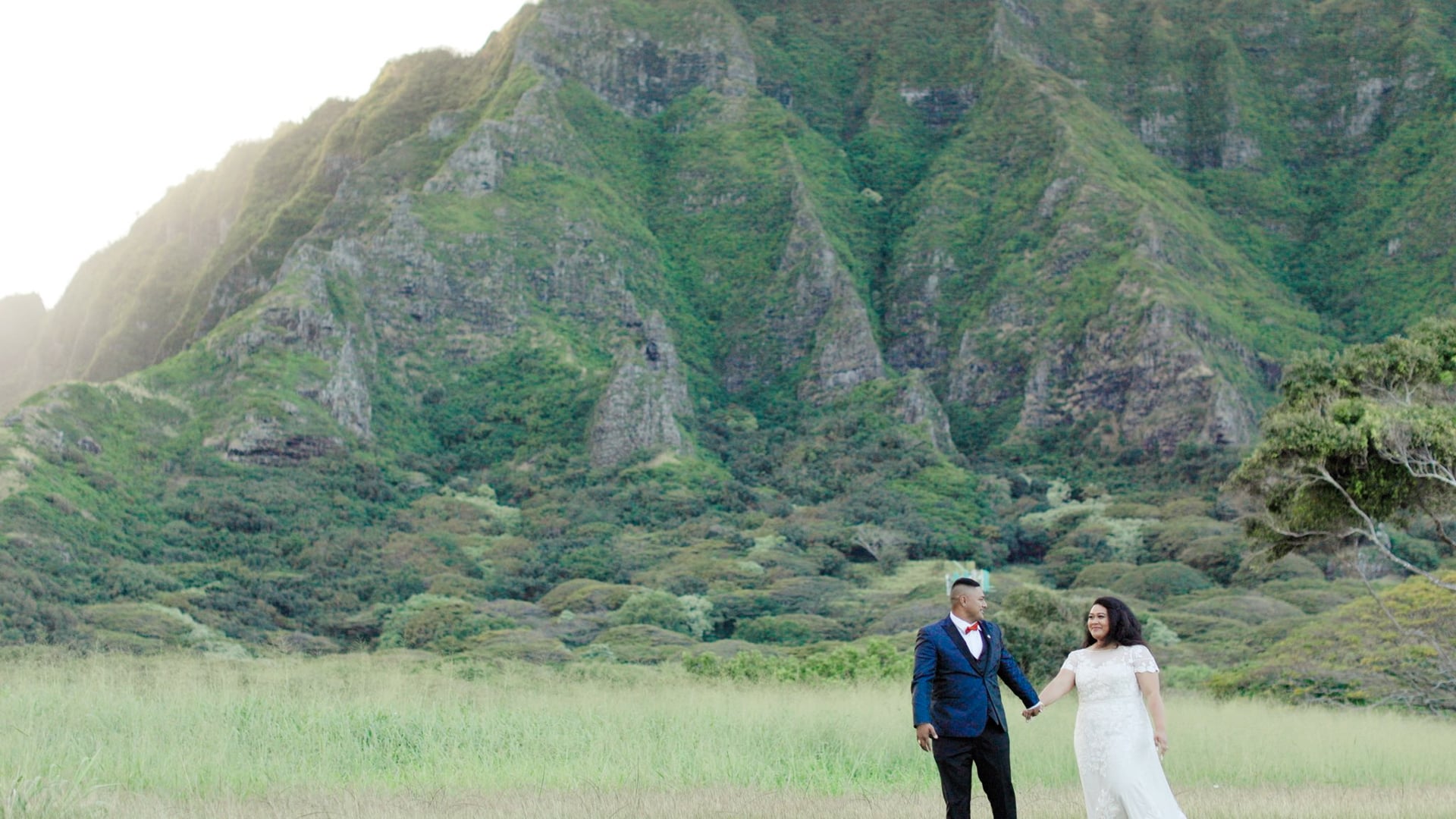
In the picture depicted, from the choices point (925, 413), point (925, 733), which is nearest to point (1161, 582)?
point (925, 413)

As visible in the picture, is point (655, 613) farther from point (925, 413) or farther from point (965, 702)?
point (965, 702)

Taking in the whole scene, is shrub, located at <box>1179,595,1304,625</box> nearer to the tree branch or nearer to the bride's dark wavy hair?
the tree branch

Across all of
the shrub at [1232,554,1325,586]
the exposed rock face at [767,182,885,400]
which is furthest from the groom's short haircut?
the exposed rock face at [767,182,885,400]

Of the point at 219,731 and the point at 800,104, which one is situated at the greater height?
the point at 800,104

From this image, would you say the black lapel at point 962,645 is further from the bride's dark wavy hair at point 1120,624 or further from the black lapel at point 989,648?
the bride's dark wavy hair at point 1120,624

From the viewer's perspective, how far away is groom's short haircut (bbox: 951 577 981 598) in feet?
28.3

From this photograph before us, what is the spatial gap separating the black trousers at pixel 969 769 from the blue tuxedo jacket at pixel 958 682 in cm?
9

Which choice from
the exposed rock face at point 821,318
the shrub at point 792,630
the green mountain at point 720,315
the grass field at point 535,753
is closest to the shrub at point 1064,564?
the green mountain at point 720,315

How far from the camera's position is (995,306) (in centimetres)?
14188

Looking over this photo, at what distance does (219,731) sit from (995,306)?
134 meters

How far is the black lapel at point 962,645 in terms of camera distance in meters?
8.60

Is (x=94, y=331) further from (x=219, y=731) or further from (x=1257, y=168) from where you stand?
(x=219, y=731)

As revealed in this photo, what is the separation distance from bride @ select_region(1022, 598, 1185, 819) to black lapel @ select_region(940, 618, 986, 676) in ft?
1.48

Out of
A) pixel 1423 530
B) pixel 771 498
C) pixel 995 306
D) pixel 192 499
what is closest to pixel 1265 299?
pixel 995 306
